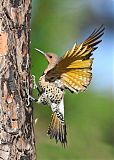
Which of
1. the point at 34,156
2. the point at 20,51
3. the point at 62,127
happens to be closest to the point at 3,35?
the point at 20,51

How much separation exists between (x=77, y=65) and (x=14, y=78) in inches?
17.1

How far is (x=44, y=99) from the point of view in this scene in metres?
3.71

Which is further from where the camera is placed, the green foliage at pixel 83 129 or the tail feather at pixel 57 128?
the green foliage at pixel 83 129

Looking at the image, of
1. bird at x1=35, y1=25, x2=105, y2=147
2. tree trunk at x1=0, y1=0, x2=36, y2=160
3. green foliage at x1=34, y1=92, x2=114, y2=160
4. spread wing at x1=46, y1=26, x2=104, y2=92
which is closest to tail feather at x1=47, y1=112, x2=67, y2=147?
bird at x1=35, y1=25, x2=105, y2=147

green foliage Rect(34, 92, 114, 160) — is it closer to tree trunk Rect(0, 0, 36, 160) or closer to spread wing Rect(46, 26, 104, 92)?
spread wing Rect(46, 26, 104, 92)

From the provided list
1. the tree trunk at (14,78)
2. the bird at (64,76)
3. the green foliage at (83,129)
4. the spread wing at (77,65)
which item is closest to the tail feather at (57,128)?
the bird at (64,76)

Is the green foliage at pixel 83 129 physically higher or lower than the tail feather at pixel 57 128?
higher

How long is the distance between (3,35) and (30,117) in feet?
1.57

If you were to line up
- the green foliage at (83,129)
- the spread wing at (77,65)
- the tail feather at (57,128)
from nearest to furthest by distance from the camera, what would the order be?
the spread wing at (77,65) < the tail feather at (57,128) < the green foliage at (83,129)

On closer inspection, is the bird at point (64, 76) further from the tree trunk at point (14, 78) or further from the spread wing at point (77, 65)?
the tree trunk at point (14, 78)

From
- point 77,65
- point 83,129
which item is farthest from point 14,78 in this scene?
point 83,129

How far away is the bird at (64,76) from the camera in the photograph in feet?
10.9

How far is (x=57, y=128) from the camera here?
3807 mm

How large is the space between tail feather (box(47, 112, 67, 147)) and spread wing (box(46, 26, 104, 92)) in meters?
0.34
